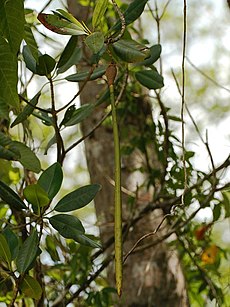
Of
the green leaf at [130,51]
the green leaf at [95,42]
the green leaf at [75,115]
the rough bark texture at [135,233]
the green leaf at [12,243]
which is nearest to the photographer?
the green leaf at [95,42]

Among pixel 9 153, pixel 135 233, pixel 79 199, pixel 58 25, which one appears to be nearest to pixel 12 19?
pixel 58 25

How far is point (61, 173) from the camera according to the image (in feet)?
3.26

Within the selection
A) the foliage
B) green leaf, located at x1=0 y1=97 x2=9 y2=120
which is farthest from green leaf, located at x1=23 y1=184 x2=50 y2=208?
green leaf, located at x1=0 y1=97 x2=9 y2=120

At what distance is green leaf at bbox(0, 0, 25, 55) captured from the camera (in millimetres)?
842

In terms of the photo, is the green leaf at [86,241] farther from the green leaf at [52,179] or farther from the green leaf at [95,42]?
the green leaf at [95,42]

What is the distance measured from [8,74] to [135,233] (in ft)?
2.94

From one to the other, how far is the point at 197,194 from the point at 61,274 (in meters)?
0.34

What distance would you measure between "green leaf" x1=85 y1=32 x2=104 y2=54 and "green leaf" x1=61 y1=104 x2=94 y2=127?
31 cm

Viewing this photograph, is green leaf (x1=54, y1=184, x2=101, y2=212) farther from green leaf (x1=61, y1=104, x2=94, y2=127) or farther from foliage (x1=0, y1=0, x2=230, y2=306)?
green leaf (x1=61, y1=104, x2=94, y2=127)

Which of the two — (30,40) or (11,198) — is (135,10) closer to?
(30,40)

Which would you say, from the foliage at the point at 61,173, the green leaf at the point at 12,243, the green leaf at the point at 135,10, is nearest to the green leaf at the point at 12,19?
the foliage at the point at 61,173

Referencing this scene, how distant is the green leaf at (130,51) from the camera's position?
92cm

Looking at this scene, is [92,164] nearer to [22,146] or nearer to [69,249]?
[69,249]

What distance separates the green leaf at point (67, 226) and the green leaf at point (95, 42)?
0.25 m
